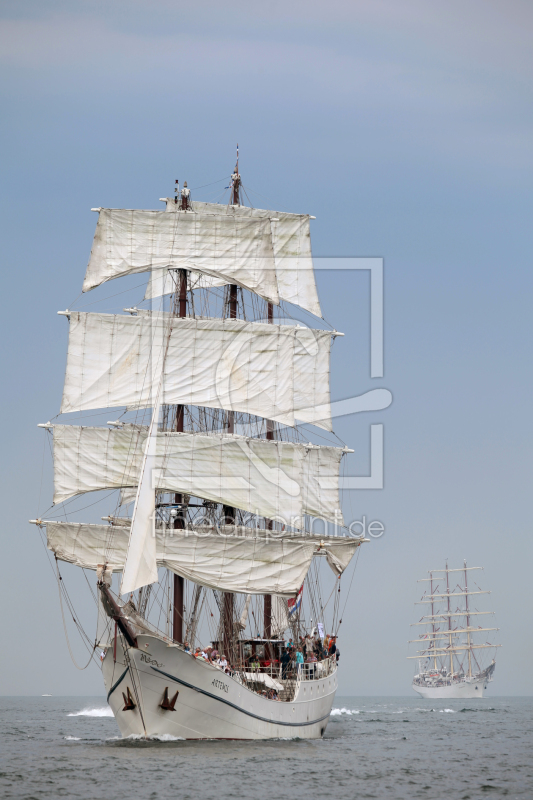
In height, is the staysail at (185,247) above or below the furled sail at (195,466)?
above

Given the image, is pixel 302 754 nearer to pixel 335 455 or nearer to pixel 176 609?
pixel 176 609

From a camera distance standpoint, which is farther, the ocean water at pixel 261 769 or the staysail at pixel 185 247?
the staysail at pixel 185 247

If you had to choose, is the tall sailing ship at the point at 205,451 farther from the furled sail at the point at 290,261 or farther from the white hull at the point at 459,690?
the white hull at the point at 459,690

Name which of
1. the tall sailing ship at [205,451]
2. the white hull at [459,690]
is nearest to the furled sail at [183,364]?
the tall sailing ship at [205,451]

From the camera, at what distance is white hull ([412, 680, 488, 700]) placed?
18112 centimetres

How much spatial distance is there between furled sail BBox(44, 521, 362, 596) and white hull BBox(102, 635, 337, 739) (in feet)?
20.1

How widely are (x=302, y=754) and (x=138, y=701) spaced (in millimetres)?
7473

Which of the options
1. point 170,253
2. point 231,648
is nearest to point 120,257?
point 170,253

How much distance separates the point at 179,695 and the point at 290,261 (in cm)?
3544

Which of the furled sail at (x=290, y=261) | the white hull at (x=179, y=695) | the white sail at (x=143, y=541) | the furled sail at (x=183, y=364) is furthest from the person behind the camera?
the furled sail at (x=290, y=261)

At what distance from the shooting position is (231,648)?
56.7m

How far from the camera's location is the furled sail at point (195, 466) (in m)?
55.9

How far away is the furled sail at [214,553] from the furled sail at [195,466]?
1.88 metres

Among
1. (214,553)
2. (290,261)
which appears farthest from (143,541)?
(290,261)
